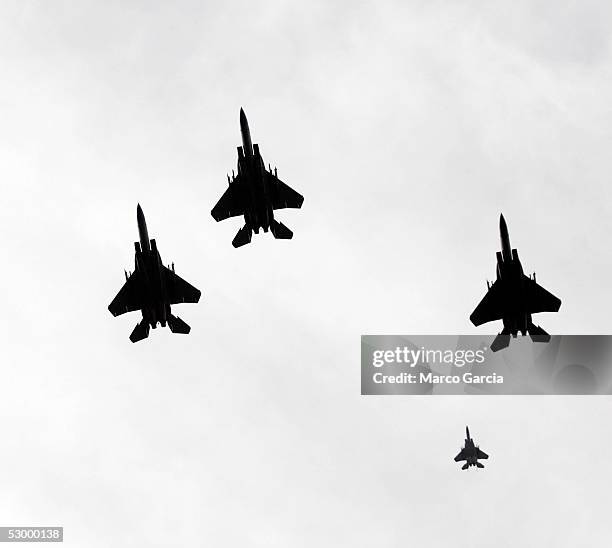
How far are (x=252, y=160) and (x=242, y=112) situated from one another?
4285mm

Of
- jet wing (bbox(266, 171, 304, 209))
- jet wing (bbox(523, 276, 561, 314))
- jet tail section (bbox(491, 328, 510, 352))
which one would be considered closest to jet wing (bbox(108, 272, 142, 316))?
jet wing (bbox(266, 171, 304, 209))

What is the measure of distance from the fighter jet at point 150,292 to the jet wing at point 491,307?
23461 millimetres

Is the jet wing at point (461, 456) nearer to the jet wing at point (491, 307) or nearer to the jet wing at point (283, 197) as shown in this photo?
the jet wing at point (491, 307)

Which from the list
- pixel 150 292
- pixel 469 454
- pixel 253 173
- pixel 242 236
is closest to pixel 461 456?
pixel 469 454

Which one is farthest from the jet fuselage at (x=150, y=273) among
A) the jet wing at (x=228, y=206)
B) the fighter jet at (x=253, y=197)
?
the jet wing at (x=228, y=206)

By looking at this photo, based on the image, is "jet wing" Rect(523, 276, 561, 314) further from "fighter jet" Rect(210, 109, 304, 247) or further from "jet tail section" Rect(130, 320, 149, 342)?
"jet tail section" Rect(130, 320, 149, 342)

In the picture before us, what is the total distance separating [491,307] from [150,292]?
2724 centimetres

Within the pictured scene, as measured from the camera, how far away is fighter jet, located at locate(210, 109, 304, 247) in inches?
2357

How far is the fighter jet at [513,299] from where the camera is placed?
56062 mm

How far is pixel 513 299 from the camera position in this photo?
5647 cm

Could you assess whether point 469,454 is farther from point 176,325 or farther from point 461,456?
point 176,325

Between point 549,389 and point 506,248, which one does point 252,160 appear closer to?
point 506,248

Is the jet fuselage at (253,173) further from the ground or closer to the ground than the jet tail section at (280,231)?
further from the ground

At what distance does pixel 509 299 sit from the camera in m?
56.7
